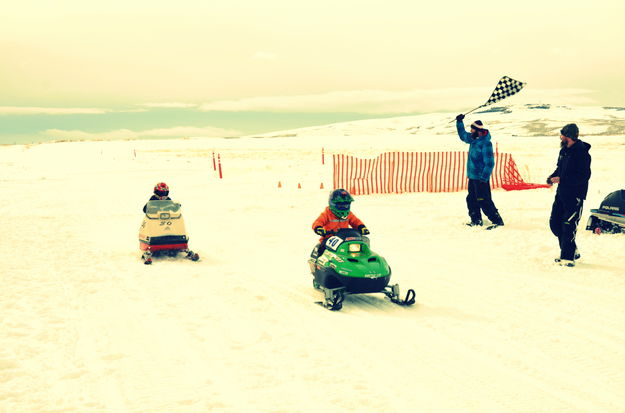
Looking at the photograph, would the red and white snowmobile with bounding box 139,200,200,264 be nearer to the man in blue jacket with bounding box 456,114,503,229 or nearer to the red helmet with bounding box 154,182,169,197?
the red helmet with bounding box 154,182,169,197

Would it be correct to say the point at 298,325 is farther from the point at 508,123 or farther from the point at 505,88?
the point at 508,123

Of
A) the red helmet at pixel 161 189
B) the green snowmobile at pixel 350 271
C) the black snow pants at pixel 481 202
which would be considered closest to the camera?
the green snowmobile at pixel 350 271

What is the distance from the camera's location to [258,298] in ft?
24.1

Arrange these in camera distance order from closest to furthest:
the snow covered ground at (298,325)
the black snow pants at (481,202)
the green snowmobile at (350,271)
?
the snow covered ground at (298,325) < the green snowmobile at (350,271) < the black snow pants at (481,202)

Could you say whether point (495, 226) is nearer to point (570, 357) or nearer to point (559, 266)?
point (559, 266)

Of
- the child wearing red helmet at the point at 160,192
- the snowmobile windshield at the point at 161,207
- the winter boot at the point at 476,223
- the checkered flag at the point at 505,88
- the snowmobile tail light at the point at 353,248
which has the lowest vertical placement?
the winter boot at the point at 476,223

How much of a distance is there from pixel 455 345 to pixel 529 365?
761mm

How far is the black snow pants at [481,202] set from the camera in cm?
1284

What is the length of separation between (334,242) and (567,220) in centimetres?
433

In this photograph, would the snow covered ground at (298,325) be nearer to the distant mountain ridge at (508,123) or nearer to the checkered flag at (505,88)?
the checkered flag at (505,88)

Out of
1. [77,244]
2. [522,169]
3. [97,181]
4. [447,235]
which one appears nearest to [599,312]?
[447,235]

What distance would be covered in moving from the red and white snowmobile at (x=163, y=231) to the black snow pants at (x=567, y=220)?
621 cm

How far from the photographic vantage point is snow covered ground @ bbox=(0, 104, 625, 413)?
14.9 ft

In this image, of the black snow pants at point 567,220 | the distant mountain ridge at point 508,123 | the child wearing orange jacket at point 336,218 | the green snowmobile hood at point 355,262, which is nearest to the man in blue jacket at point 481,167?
the black snow pants at point 567,220
